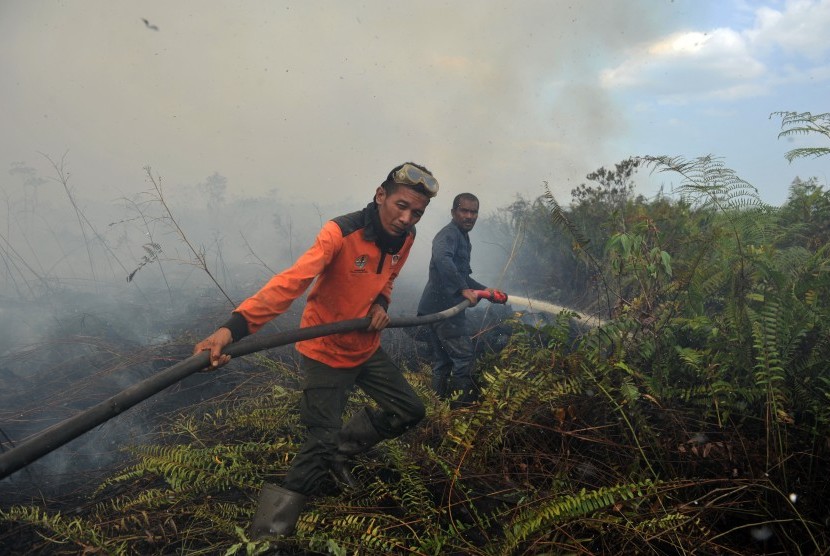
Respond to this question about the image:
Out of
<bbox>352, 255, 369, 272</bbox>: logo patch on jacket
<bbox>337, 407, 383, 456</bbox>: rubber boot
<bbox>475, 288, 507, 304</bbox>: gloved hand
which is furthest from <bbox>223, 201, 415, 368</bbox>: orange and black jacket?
<bbox>475, 288, 507, 304</bbox>: gloved hand

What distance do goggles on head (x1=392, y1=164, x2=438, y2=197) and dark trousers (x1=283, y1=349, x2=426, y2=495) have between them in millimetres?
1118

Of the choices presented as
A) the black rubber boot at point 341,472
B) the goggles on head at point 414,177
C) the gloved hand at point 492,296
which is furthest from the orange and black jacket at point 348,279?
the gloved hand at point 492,296

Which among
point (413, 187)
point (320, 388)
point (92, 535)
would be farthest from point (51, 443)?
point (413, 187)

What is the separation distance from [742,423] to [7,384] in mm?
6326

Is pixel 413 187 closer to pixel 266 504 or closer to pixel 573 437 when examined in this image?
pixel 573 437

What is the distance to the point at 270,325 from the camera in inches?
237

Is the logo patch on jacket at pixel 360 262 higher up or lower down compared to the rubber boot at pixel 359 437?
higher up

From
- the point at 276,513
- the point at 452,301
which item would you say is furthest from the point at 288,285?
the point at 452,301

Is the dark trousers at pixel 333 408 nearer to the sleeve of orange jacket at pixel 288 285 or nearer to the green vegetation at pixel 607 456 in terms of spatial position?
the green vegetation at pixel 607 456

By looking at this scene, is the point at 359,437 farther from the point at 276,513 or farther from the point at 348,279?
the point at 348,279

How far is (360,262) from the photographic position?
276 cm

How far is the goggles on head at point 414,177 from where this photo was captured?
2.71 meters

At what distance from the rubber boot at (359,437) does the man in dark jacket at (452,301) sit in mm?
1246

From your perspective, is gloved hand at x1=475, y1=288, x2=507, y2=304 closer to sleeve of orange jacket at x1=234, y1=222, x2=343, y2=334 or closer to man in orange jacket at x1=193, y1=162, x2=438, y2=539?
man in orange jacket at x1=193, y1=162, x2=438, y2=539
